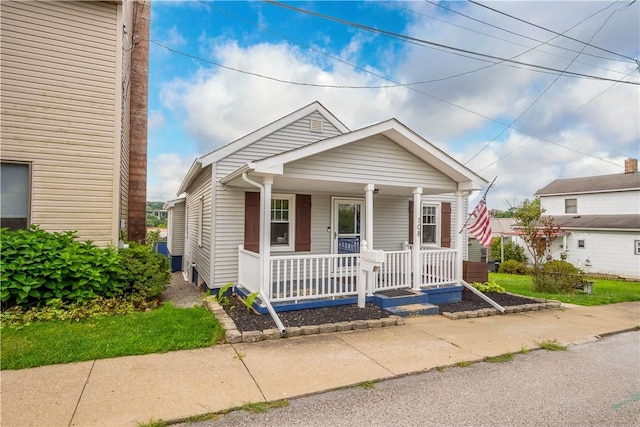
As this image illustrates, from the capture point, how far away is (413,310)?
6.41 m

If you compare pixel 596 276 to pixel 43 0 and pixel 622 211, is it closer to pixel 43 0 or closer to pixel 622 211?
pixel 622 211

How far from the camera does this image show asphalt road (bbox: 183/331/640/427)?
286 centimetres

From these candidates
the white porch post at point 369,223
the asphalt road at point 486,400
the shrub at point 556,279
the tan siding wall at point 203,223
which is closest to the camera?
the asphalt road at point 486,400

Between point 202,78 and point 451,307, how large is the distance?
1165 centimetres

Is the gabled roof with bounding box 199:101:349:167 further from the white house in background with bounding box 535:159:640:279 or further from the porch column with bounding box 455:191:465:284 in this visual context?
the white house in background with bounding box 535:159:640:279

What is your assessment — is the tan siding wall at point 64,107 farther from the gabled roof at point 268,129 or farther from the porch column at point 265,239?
the porch column at point 265,239

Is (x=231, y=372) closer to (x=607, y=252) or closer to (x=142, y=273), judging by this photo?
(x=142, y=273)

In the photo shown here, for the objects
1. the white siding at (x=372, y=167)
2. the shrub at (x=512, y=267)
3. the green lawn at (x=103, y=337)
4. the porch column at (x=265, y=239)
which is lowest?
the shrub at (x=512, y=267)

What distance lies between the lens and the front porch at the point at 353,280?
6.14 metres

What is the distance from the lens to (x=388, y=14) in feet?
32.6

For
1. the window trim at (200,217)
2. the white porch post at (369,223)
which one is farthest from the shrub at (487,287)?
the window trim at (200,217)

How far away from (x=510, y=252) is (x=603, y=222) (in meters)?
5.64

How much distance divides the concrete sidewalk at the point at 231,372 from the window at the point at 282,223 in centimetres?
365

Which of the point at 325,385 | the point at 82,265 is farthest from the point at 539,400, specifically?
A: the point at 82,265
